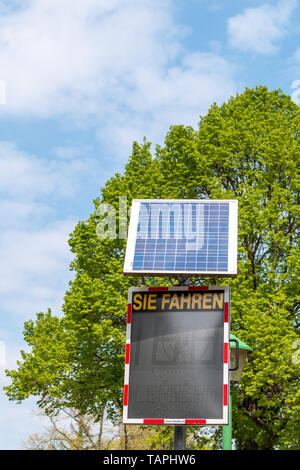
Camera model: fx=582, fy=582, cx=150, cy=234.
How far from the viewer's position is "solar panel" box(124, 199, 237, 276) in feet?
28.2

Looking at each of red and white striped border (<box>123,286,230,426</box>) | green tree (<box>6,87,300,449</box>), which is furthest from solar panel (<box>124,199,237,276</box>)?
green tree (<box>6,87,300,449</box>)

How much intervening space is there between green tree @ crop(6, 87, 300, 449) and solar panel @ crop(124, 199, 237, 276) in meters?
10.4

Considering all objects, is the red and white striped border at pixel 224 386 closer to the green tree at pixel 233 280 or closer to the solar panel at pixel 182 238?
the solar panel at pixel 182 238

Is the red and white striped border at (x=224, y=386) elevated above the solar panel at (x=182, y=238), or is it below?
below

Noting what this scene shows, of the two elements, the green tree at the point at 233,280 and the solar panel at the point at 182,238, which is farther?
the green tree at the point at 233,280

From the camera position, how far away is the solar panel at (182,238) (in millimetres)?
8594

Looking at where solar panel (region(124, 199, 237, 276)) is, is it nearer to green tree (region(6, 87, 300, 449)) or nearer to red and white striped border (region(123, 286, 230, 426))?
red and white striped border (region(123, 286, 230, 426))

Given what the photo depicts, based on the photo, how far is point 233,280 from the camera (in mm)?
21406

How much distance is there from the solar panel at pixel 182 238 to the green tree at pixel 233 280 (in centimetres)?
1043

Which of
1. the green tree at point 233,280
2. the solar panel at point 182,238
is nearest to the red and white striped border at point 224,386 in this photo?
the solar panel at point 182,238

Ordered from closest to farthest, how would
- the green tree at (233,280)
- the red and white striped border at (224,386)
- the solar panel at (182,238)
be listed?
the red and white striped border at (224,386), the solar panel at (182,238), the green tree at (233,280)

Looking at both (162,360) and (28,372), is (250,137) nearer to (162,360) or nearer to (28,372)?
(28,372)

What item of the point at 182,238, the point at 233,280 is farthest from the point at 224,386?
the point at 233,280
